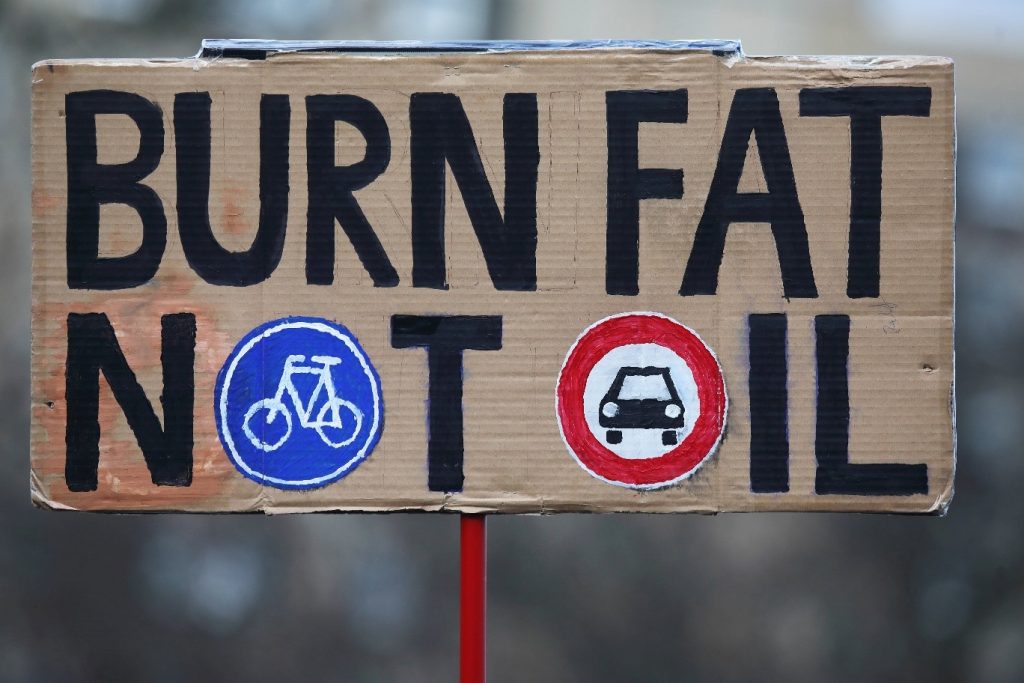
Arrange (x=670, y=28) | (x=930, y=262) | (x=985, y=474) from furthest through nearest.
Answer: (x=985, y=474) → (x=670, y=28) → (x=930, y=262)

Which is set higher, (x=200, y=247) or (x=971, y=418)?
(x=200, y=247)

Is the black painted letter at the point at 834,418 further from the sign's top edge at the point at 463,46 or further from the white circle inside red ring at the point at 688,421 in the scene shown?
the sign's top edge at the point at 463,46

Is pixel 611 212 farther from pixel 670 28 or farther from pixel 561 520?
pixel 561 520

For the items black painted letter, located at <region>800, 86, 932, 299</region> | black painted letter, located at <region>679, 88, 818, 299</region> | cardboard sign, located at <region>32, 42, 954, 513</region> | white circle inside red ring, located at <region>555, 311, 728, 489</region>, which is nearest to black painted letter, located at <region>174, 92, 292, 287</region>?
cardboard sign, located at <region>32, 42, 954, 513</region>

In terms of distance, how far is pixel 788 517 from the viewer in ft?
15.2

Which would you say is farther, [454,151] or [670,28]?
[670,28]

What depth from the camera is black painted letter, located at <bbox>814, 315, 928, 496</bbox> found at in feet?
4.72

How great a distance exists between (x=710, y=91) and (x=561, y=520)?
11.0 ft

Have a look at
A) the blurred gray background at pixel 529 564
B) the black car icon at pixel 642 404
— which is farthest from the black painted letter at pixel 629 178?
the blurred gray background at pixel 529 564

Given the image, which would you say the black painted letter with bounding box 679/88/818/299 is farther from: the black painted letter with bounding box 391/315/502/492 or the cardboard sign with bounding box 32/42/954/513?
the black painted letter with bounding box 391/315/502/492

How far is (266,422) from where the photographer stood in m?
1.45

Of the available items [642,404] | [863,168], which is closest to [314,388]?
[642,404]

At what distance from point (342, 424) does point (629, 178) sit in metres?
0.46

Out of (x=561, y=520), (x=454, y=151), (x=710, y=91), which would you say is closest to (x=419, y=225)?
(x=454, y=151)
